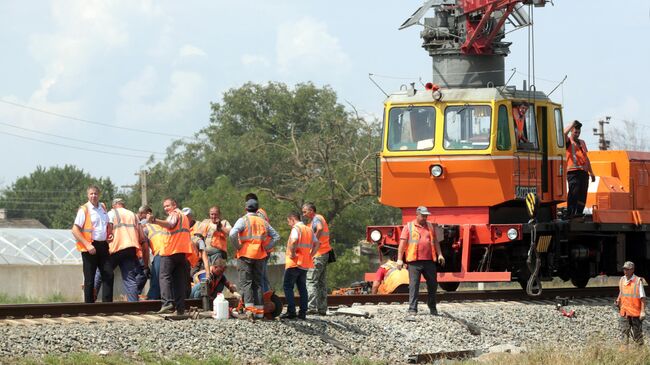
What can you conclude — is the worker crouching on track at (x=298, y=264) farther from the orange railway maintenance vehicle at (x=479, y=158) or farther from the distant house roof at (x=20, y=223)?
the distant house roof at (x=20, y=223)

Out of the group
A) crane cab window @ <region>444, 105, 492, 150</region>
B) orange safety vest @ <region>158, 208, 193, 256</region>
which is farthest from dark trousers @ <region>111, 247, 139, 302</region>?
crane cab window @ <region>444, 105, 492, 150</region>

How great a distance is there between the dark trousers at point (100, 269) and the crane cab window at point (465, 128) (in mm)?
6042

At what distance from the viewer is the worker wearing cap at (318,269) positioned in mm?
16094

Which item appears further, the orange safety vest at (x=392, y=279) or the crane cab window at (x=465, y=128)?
the orange safety vest at (x=392, y=279)

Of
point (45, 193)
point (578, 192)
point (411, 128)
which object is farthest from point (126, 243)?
point (45, 193)

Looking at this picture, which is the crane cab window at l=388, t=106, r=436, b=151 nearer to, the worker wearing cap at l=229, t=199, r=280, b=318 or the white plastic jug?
the worker wearing cap at l=229, t=199, r=280, b=318

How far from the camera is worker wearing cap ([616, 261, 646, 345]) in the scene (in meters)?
17.0

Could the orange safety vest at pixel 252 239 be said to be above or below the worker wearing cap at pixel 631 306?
above

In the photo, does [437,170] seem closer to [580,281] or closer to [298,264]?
[580,281]

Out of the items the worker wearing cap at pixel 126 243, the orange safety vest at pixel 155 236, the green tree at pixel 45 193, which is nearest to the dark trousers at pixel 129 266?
the worker wearing cap at pixel 126 243

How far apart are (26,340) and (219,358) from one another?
6.48ft

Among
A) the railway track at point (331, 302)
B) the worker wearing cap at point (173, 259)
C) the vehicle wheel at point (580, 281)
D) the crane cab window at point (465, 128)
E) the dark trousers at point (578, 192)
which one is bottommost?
the railway track at point (331, 302)

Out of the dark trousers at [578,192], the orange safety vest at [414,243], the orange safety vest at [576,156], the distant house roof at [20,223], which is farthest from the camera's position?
the distant house roof at [20,223]

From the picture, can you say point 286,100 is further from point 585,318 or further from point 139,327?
point 139,327
